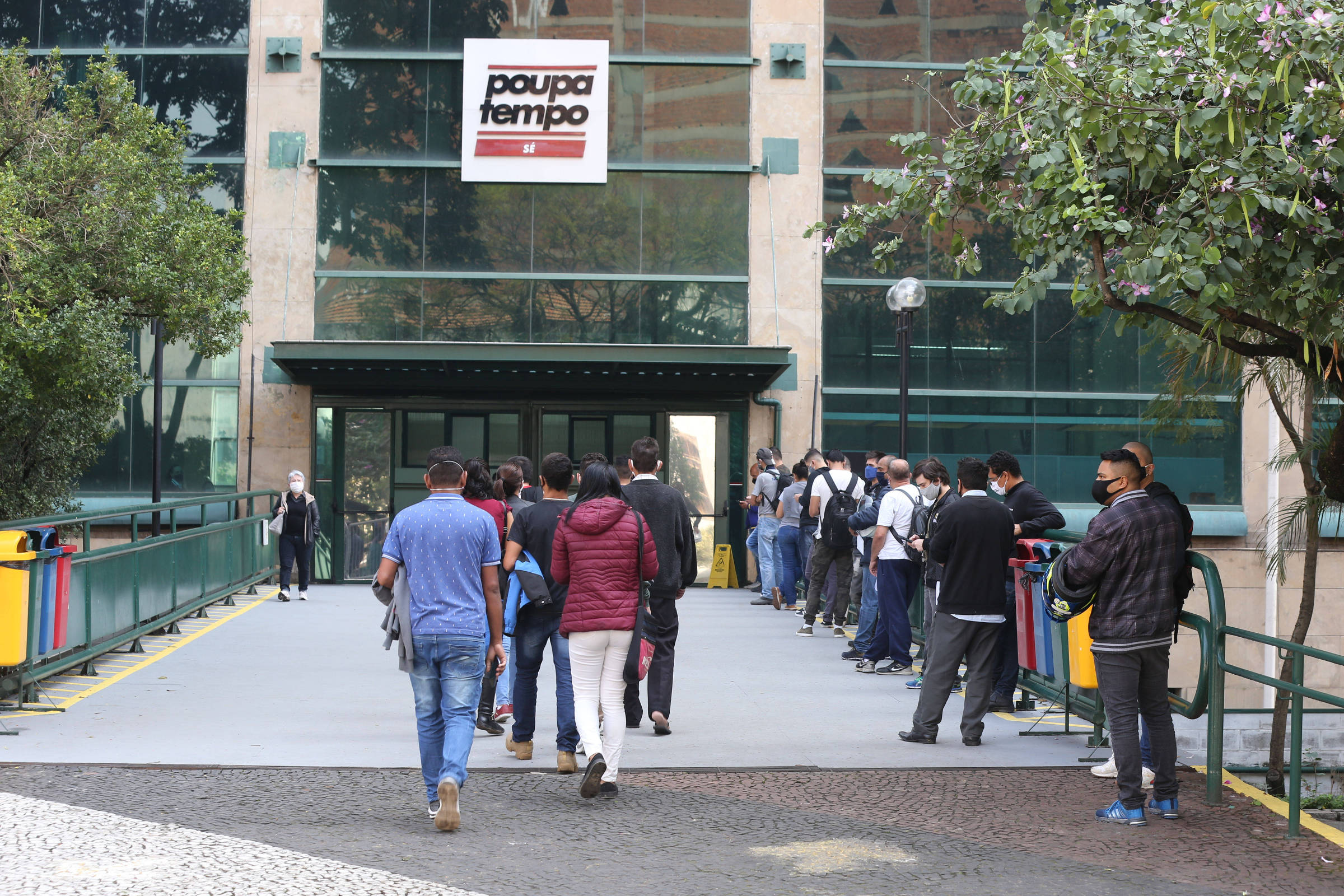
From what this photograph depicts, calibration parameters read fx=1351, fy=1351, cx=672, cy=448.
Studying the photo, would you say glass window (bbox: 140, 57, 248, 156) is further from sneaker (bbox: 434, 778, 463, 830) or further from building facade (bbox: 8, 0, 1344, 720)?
sneaker (bbox: 434, 778, 463, 830)

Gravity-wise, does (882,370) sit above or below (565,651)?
above

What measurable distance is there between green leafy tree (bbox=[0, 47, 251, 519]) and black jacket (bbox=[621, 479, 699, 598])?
5.22 meters

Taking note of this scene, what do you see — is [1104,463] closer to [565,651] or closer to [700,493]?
[565,651]

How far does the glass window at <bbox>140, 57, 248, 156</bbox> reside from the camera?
2058 centimetres

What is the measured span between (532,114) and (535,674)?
1404 centimetres

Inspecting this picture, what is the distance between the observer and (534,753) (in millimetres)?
8422

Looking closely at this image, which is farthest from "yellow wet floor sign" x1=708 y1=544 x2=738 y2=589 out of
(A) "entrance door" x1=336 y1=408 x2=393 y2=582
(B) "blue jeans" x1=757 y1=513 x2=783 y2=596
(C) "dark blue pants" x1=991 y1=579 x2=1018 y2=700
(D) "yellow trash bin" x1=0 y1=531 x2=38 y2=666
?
(D) "yellow trash bin" x1=0 y1=531 x2=38 y2=666

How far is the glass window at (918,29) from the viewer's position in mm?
20938

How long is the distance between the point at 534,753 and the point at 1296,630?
15.8 ft

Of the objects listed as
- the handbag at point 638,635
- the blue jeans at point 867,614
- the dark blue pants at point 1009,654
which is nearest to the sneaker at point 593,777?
the handbag at point 638,635

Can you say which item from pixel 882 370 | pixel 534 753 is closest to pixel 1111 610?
pixel 534 753

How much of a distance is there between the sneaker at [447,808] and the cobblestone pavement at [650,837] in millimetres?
61

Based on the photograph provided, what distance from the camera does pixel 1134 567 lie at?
6711 millimetres

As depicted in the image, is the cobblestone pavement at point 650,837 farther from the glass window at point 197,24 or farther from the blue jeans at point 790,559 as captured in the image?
the glass window at point 197,24
